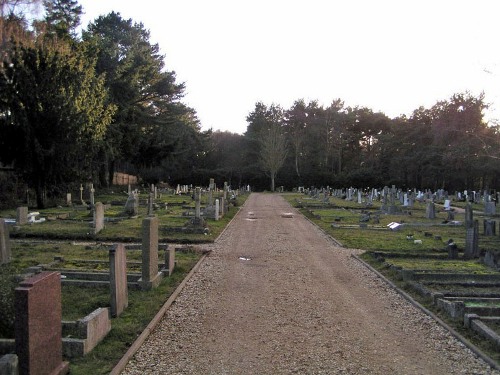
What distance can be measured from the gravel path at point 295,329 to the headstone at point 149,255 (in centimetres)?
70

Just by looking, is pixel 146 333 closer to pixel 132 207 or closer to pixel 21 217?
pixel 21 217

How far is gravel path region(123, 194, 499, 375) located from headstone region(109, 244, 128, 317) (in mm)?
750

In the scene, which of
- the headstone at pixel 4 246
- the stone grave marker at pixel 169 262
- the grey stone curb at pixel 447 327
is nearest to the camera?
the grey stone curb at pixel 447 327

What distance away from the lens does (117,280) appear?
7621 millimetres

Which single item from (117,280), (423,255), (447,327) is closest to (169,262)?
(117,280)

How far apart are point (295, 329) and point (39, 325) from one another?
367 cm

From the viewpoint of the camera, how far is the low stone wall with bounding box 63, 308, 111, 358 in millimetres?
5875

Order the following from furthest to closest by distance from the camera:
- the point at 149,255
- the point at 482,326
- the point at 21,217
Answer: the point at 21,217
the point at 149,255
the point at 482,326

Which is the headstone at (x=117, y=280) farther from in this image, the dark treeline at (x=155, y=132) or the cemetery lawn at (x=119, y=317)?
the dark treeline at (x=155, y=132)

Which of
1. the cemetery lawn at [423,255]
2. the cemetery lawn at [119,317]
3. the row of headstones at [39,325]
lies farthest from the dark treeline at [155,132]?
the row of headstones at [39,325]

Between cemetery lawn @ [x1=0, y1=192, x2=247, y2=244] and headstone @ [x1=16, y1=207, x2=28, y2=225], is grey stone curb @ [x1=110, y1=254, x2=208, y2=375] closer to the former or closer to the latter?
cemetery lawn @ [x1=0, y1=192, x2=247, y2=244]

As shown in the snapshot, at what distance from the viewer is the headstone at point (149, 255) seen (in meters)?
9.37

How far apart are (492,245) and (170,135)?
43.5 m

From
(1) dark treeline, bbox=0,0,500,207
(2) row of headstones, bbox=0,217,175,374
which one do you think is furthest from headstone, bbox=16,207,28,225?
(2) row of headstones, bbox=0,217,175,374
